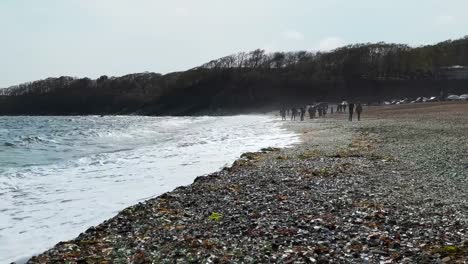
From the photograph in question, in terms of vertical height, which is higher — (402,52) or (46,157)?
(402,52)

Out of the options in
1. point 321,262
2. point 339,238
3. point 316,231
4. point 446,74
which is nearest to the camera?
point 321,262

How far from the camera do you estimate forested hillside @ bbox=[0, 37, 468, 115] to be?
426 feet

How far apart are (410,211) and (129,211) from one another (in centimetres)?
664

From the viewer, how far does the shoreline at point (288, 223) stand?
7.68 meters

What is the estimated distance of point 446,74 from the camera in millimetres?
123938

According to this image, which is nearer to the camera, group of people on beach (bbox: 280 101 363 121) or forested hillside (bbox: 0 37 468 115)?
group of people on beach (bbox: 280 101 363 121)

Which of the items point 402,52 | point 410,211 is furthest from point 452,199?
A: point 402,52

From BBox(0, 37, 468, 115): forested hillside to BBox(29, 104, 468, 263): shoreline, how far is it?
11268 cm

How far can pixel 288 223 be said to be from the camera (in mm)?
9523

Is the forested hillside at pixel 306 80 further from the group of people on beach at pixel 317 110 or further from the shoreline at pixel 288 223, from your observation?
the shoreline at pixel 288 223

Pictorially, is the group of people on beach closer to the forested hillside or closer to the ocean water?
the ocean water

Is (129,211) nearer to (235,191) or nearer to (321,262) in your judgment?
(235,191)

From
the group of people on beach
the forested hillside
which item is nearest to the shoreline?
the group of people on beach

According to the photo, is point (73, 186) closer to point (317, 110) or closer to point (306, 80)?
point (317, 110)
